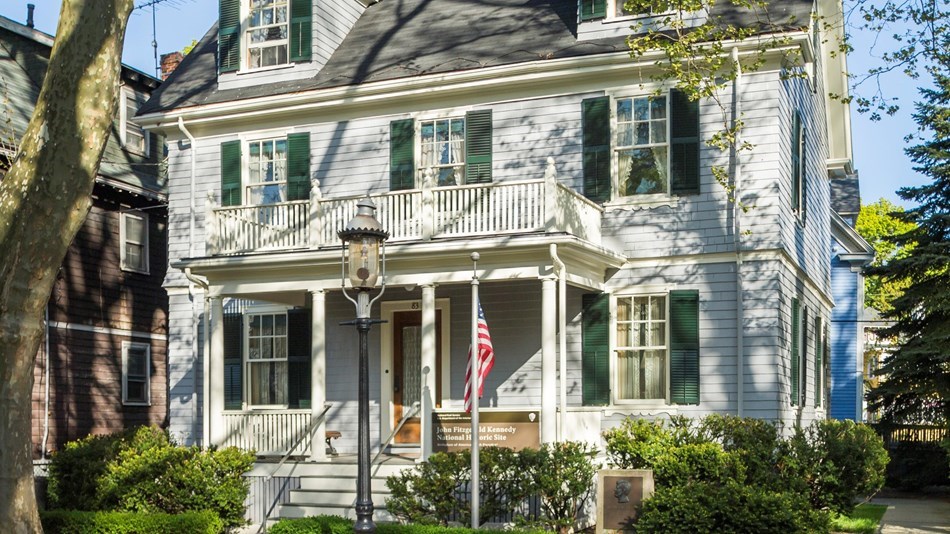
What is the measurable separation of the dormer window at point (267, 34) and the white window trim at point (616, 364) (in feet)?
25.9

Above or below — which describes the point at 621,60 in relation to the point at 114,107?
above

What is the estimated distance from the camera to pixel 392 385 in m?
20.3

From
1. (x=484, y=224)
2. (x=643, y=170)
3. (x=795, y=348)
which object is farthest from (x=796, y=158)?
(x=484, y=224)

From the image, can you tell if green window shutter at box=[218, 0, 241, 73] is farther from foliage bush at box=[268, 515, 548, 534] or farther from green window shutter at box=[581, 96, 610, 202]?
foliage bush at box=[268, 515, 548, 534]

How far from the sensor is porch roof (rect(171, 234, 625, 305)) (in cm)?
1728

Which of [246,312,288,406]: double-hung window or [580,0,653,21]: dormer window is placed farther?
[246,312,288,406]: double-hung window

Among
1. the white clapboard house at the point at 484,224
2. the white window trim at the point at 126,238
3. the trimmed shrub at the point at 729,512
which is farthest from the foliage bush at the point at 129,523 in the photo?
the white window trim at the point at 126,238

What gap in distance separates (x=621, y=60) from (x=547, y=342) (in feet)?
15.8

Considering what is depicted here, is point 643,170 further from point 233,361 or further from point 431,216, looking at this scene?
point 233,361

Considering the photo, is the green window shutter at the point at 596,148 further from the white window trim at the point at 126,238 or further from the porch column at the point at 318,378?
the white window trim at the point at 126,238

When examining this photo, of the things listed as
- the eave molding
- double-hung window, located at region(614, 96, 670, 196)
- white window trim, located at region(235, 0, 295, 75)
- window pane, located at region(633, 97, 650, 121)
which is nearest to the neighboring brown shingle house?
the eave molding

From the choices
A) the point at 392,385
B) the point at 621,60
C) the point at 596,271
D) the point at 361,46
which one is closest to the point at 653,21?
the point at 621,60

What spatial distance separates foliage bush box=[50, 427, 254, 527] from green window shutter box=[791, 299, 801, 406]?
8.93 metres

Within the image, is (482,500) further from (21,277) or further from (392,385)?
(21,277)
